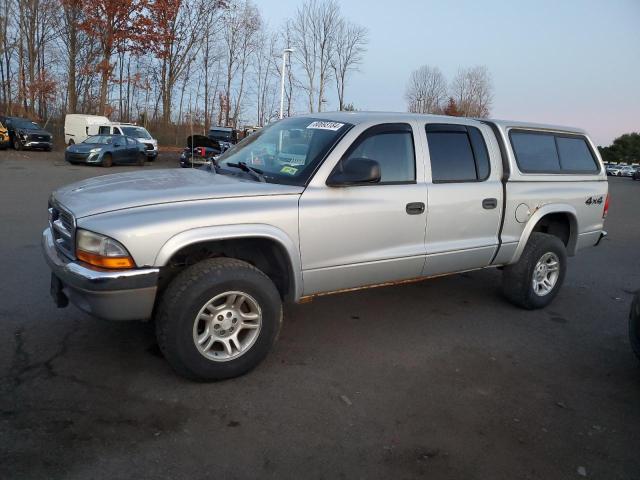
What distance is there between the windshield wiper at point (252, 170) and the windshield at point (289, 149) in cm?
3

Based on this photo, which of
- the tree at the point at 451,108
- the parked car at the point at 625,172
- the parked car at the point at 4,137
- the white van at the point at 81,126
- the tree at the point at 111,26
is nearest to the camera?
the parked car at the point at 4,137

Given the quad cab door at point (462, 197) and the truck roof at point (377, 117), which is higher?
the truck roof at point (377, 117)

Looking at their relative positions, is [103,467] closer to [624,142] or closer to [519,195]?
[519,195]

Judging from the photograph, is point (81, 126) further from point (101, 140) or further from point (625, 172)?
point (625, 172)

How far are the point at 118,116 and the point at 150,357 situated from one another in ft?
155

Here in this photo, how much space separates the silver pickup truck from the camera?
3.25m

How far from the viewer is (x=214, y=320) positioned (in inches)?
139

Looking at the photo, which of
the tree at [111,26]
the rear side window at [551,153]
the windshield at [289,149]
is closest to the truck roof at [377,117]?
the windshield at [289,149]

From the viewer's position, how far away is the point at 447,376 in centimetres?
389

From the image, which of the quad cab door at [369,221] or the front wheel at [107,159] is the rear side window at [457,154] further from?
the front wheel at [107,159]

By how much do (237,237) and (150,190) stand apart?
0.68 meters

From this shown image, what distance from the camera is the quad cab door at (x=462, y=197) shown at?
4469mm

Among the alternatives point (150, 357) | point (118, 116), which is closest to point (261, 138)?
point (150, 357)

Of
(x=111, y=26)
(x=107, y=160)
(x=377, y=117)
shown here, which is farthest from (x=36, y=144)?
(x=377, y=117)
